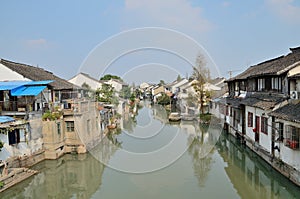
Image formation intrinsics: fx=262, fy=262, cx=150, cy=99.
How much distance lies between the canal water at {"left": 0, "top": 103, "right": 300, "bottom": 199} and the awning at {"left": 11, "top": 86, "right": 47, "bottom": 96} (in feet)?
10.8

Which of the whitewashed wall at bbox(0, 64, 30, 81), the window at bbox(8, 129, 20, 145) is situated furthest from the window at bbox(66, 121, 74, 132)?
the whitewashed wall at bbox(0, 64, 30, 81)

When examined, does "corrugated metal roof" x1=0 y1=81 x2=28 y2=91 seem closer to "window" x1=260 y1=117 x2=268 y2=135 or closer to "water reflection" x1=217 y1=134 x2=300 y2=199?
"water reflection" x1=217 y1=134 x2=300 y2=199

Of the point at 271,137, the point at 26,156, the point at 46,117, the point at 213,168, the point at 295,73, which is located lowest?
the point at 213,168

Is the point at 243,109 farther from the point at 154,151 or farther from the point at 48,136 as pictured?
the point at 48,136

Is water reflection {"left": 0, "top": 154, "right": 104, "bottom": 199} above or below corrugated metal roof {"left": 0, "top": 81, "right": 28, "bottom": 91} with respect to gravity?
below

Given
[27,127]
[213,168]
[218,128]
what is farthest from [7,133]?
[218,128]

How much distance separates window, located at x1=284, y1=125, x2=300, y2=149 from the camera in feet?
28.5

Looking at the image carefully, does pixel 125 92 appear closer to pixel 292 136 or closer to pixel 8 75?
pixel 8 75

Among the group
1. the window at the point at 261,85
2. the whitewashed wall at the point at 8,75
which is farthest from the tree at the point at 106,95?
the window at the point at 261,85

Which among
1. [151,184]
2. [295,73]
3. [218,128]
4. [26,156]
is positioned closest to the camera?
[151,184]

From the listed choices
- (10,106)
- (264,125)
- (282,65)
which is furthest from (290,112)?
(10,106)

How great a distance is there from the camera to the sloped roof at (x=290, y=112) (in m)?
8.52

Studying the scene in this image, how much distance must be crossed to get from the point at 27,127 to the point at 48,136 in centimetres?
125

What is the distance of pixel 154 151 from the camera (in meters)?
14.8
